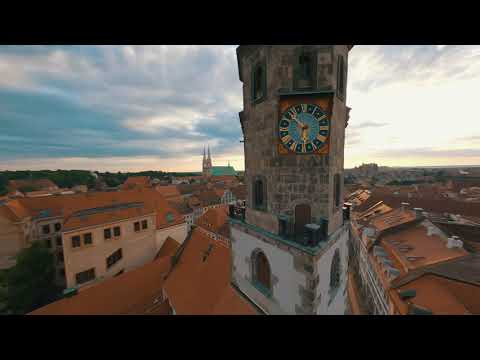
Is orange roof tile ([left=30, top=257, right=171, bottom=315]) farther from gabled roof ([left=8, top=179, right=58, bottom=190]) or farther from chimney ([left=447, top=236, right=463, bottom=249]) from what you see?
gabled roof ([left=8, top=179, right=58, bottom=190])

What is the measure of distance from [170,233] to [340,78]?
19990 millimetres

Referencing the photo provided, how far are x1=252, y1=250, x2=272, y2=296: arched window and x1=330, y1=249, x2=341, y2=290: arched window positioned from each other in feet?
6.21

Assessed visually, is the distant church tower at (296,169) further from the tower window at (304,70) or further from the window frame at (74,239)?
the window frame at (74,239)

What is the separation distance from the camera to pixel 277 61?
453 cm

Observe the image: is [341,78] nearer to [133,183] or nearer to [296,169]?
[296,169]

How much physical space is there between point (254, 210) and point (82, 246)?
601 inches

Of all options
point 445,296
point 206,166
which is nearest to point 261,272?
point 445,296

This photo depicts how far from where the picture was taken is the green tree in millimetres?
15187

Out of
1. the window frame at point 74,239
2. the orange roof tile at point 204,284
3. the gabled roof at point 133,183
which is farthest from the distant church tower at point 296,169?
the gabled roof at point 133,183

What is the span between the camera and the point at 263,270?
5566 millimetres

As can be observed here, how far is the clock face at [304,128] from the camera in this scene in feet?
14.6
